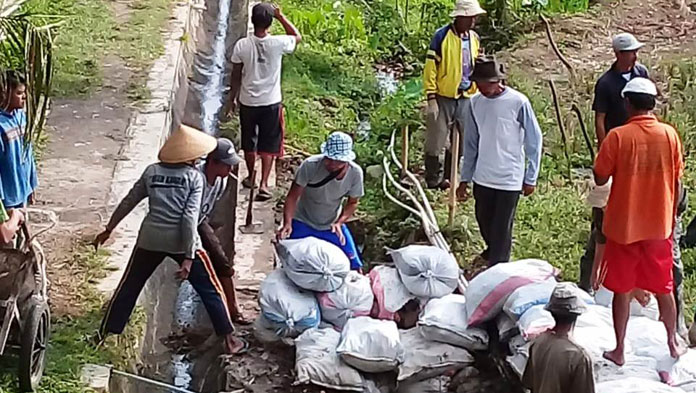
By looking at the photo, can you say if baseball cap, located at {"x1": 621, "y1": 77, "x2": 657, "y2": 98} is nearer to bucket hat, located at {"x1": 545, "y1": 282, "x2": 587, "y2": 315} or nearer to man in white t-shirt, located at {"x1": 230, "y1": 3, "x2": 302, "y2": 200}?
bucket hat, located at {"x1": 545, "y1": 282, "x2": 587, "y2": 315}

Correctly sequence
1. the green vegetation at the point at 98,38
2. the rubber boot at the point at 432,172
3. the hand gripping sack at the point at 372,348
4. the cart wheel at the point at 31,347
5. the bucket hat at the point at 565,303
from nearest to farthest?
1. the bucket hat at the point at 565,303
2. the cart wheel at the point at 31,347
3. the hand gripping sack at the point at 372,348
4. the rubber boot at the point at 432,172
5. the green vegetation at the point at 98,38

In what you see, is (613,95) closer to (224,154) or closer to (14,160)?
(224,154)

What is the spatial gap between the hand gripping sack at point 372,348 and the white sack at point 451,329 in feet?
0.59

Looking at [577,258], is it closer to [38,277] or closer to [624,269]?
[624,269]

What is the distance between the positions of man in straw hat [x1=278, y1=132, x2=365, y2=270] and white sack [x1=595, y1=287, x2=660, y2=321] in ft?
4.63

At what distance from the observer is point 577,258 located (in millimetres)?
7871

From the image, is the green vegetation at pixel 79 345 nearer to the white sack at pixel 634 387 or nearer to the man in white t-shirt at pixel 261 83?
the man in white t-shirt at pixel 261 83

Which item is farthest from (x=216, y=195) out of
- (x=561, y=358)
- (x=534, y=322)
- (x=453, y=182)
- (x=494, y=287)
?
(x=561, y=358)

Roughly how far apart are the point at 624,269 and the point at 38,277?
108 inches

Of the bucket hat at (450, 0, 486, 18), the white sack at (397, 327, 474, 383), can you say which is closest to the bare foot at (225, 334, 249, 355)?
the white sack at (397, 327, 474, 383)

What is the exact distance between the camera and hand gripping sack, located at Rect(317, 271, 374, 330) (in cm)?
661

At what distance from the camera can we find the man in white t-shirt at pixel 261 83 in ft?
27.8

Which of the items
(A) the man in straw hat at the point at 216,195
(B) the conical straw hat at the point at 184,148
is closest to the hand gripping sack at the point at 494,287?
(A) the man in straw hat at the point at 216,195

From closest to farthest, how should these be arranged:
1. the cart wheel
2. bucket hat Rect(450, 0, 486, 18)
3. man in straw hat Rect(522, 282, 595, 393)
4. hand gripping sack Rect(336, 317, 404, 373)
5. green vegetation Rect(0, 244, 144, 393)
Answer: man in straw hat Rect(522, 282, 595, 393)
the cart wheel
green vegetation Rect(0, 244, 144, 393)
hand gripping sack Rect(336, 317, 404, 373)
bucket hat Rect(450, 0, 486, 18)
